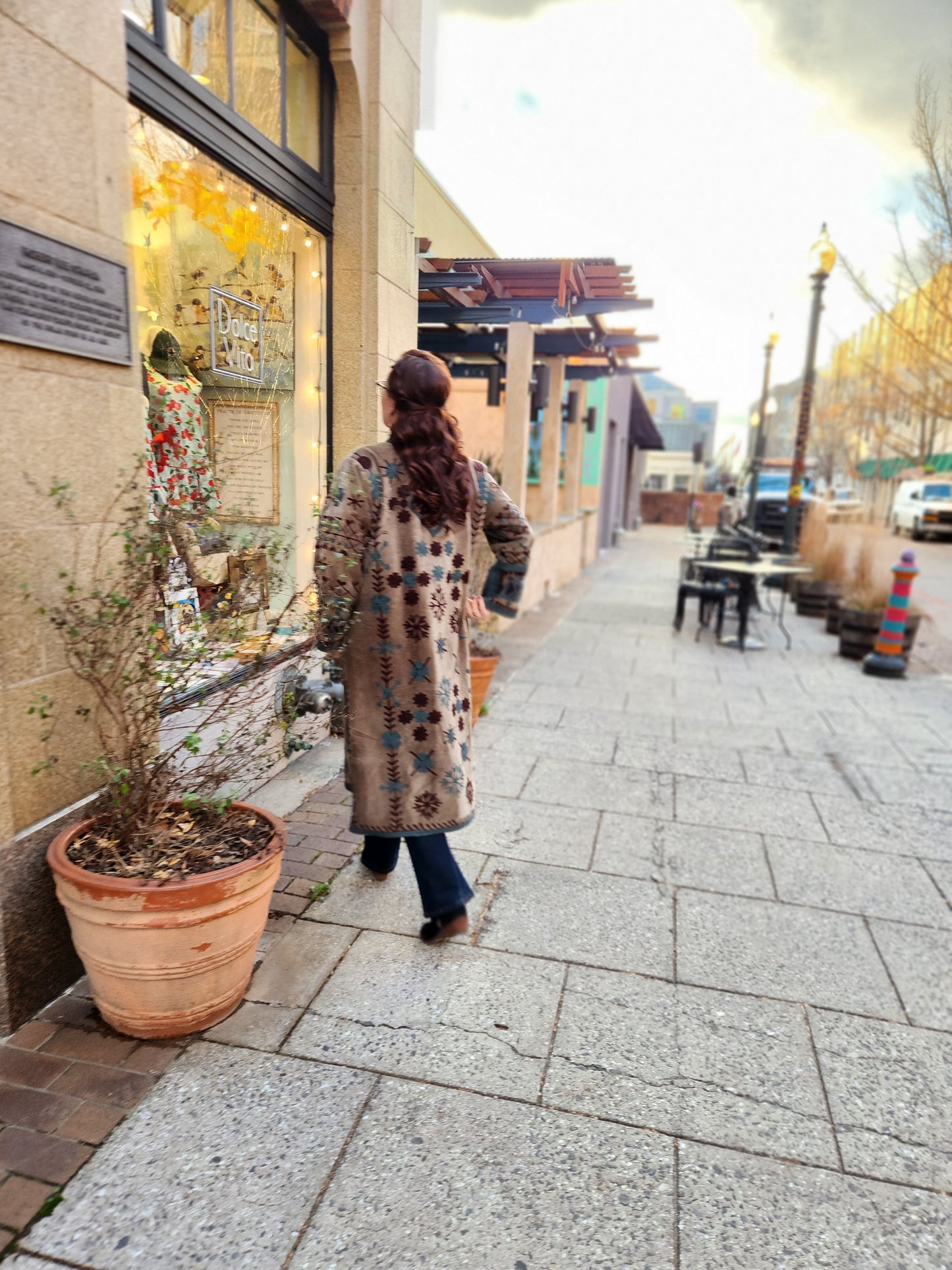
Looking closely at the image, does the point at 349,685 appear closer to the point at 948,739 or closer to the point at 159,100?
the point at 159,100

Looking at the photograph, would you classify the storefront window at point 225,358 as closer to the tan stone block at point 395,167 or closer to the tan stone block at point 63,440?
the tan stone block at point 63,440

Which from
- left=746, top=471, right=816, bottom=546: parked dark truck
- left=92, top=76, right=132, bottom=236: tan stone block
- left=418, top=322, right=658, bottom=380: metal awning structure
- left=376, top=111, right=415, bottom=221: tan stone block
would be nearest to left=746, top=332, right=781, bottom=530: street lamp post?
left=746, top=471, right=816, bottom=546: parked dark truck

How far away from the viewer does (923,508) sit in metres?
26.8

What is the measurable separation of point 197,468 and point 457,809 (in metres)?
1.78

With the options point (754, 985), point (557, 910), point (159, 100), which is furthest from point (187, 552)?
point (754, 985)

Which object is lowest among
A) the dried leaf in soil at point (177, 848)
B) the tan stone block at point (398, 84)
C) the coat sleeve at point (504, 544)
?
the dried leaf in soil at point (177, 848)

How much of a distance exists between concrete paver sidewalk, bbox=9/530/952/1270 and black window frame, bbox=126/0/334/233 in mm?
3067

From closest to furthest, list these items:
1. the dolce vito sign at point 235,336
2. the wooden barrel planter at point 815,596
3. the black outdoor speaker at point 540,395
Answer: the dolce vito sign at point 235,336 → the black outdoor speaker at point 540,395 → the wooden barrel planter at point 815,596

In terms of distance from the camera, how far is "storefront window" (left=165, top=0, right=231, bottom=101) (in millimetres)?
2994

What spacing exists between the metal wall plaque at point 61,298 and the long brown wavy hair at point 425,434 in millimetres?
836

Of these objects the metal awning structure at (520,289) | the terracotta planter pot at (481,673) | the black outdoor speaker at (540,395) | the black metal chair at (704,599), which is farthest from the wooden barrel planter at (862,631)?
the terracotta planter pot at (481,673)

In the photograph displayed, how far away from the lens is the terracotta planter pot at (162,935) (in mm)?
2088

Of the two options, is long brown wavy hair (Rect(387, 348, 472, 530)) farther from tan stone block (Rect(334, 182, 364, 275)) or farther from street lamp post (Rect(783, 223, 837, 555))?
street lamp post (Rect(783, 223, 837, 555))

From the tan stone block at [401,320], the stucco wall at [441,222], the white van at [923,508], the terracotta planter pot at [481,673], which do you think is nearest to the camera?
the tan stone block at [401,320]
